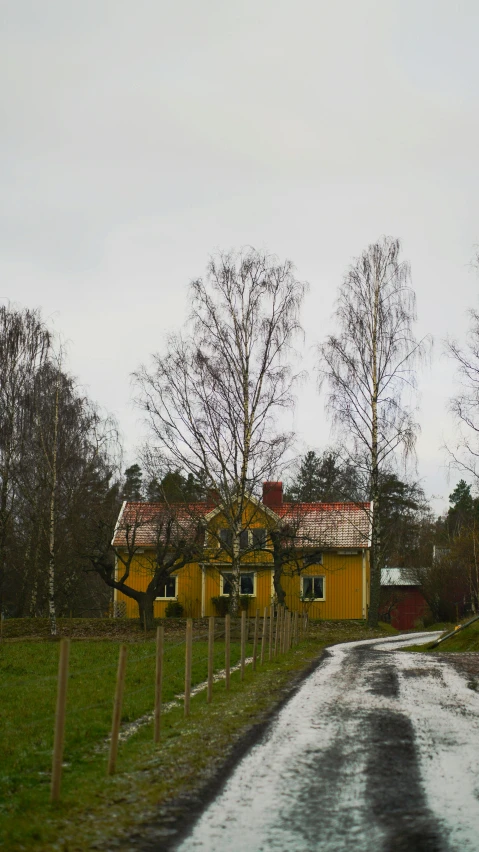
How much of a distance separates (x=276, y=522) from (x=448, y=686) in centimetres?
2099

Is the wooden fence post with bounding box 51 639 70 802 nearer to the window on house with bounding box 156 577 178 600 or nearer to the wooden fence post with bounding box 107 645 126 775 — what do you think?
the wooden fence post with bounding box 107 645 126 775

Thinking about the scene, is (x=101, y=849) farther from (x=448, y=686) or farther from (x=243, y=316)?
(x=243, y=316)

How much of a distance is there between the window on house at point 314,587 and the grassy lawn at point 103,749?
25.6m

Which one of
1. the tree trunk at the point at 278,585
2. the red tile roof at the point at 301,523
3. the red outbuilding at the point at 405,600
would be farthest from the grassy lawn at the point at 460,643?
the red outbuilding at the point at 405,600

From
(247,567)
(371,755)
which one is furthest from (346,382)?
(371,755)

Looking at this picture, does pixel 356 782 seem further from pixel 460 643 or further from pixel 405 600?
pixel 405 600

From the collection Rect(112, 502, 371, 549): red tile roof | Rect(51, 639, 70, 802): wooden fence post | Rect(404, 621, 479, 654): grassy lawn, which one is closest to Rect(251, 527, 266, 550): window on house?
Rect(112, 502, 371, 549): red tile roof

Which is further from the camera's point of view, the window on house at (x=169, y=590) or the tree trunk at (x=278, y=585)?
the window on house at (x=169, y=590)

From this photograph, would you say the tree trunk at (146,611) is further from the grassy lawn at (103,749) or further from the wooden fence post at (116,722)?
the wooden fence post at (116,722)

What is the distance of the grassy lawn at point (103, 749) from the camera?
708cm

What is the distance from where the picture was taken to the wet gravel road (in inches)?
262

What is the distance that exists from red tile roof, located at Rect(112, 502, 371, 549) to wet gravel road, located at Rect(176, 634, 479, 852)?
22.8 m

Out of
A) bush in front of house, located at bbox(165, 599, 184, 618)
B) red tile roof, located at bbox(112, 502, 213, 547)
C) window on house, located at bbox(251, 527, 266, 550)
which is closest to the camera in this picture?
window on house, located at bbox(251, 527, 266, 550)

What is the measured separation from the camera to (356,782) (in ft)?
27.2
